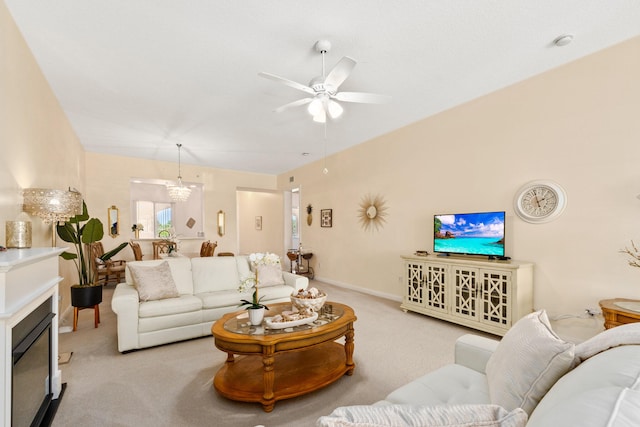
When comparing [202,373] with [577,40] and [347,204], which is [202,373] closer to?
[347,204]

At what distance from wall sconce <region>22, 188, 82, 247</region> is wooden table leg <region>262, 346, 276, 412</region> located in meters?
2.23

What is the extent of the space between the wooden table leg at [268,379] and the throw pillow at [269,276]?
198cm

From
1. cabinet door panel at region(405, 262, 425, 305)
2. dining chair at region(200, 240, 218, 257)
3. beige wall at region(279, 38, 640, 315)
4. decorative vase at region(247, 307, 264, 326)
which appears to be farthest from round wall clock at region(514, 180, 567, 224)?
dining chair at region(200, 240, 218, 257)

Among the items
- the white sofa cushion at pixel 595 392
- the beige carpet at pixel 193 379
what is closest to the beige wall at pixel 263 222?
the beige carpet at pixel 193 379

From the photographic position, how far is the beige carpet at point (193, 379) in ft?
6.70

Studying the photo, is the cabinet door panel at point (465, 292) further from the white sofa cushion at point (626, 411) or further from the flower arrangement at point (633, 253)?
the white sofa cushion at point (626, 411)

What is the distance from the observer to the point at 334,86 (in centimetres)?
266

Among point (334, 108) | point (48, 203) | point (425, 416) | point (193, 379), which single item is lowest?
point (193, 379)

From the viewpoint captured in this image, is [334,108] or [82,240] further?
[82,240]

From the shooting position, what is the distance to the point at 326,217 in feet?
22.2

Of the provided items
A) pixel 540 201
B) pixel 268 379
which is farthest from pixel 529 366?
pixel 540 201

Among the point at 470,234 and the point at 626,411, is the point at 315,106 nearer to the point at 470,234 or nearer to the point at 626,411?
the point at 470,234

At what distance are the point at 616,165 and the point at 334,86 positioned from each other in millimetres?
2850

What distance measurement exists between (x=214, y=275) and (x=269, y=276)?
0.75 metres
